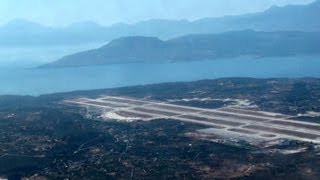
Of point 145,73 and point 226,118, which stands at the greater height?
point 145,73

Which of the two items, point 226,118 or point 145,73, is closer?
point 226,118

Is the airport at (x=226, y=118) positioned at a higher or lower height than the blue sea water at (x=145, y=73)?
lower

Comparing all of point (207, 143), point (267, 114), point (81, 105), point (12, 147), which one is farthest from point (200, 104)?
point (12, 147)

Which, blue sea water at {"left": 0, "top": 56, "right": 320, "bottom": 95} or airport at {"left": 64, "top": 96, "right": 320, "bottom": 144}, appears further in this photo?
blue sea water at {"left": 0, "top": 56, "right": 320, "bottom": 95}

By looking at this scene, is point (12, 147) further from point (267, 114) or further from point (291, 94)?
point (291, 94)

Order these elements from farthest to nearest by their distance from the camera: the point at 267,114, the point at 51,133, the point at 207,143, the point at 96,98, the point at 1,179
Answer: the point at 96,98 < the point at 267,114 < the point at 51,133 < the point at 207,143 < the point at 1,179

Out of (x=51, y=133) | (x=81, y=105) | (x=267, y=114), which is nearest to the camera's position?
(x=51, y=133)

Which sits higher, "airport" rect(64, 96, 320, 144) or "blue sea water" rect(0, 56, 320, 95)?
"blue sea water" rect(0, 56, 320, 95)

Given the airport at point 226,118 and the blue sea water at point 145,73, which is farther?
the blue sea water at point 145,73
